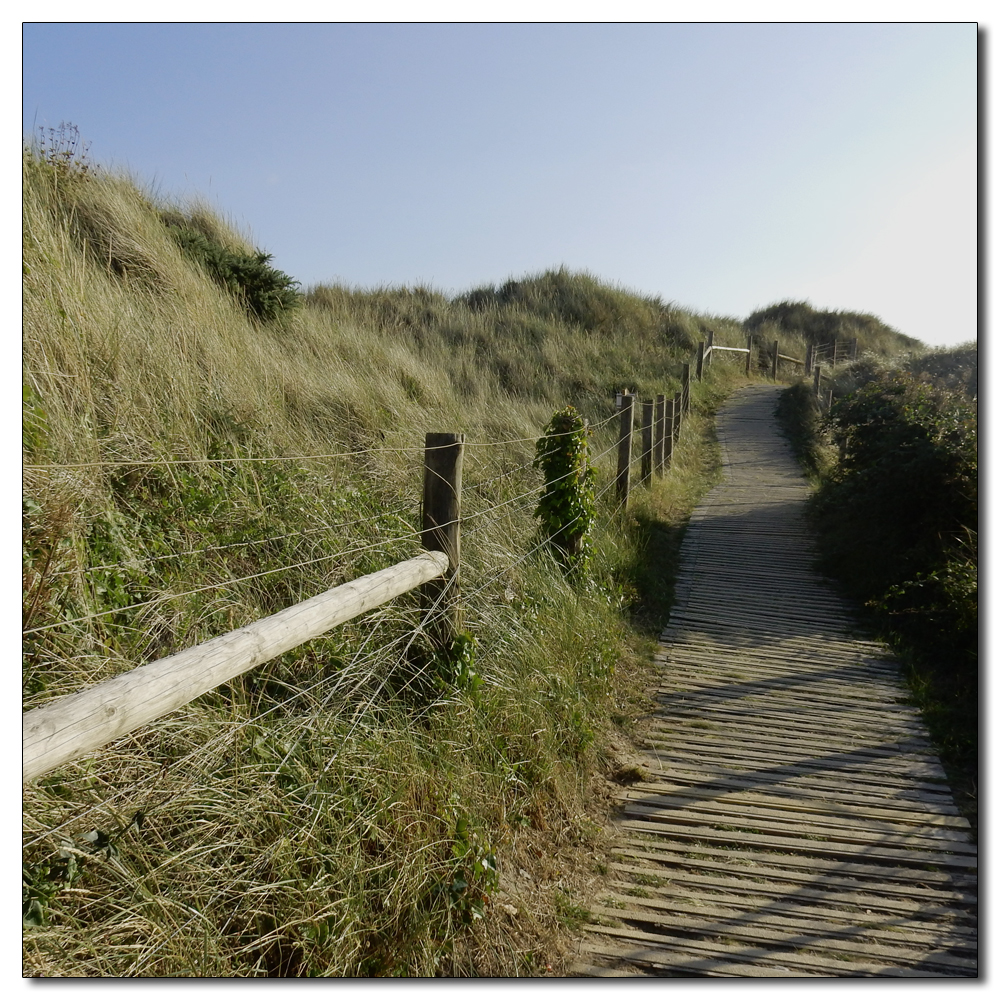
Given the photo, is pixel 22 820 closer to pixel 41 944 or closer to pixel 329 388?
pixel 41 944

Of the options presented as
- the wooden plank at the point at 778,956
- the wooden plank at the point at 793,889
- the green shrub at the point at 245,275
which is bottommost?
the wooden plank at the point at 778,956

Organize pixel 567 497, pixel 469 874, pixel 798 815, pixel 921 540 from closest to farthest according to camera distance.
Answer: pixel 469 874 < pixel 798 815 < pixel 567 497 < pixel 921 540

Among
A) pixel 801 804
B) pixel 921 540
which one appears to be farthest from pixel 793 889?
pixel 921 540

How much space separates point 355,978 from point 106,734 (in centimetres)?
123

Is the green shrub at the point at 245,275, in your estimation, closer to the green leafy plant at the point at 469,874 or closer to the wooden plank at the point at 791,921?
the green leafy plant at the point at 469,874

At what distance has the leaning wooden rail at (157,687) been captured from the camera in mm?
1503

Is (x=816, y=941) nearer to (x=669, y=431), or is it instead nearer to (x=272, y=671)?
(x=272, y=671)

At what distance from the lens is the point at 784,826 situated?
12.2ft

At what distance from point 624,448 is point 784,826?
5.15 meters

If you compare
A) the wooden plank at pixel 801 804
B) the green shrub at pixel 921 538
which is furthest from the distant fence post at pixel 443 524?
→ the green shrub at pixel 921 538

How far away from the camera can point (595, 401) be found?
14.6 meters

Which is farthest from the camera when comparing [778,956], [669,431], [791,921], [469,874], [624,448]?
[669,431]

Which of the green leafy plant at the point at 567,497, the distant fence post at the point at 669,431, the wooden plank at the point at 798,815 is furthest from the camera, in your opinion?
the distant fence post at the point at 669,431

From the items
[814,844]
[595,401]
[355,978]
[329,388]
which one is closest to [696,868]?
[814,844]
